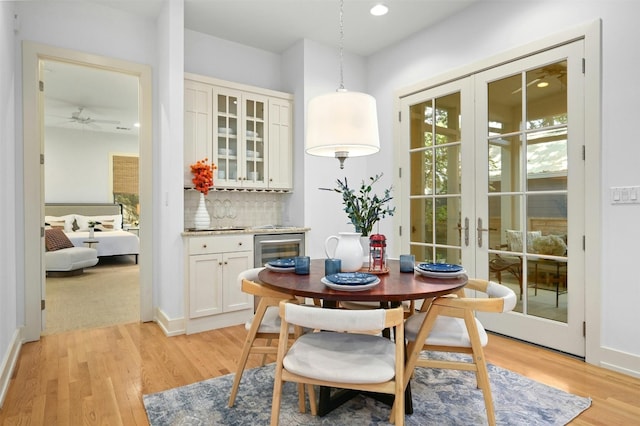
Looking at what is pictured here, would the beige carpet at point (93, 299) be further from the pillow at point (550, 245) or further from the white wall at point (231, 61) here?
the pillow at point (550, 245)

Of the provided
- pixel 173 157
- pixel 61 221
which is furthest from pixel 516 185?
pixel 61 221

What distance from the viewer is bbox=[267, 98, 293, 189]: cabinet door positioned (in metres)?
4.06

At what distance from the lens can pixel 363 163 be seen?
4.46 metres

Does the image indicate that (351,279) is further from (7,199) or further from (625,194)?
(7,199)

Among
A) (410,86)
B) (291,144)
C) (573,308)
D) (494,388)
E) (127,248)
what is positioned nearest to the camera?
(494,388)

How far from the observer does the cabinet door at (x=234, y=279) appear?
3.42 m

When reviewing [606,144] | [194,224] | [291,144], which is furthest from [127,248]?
[606,144]

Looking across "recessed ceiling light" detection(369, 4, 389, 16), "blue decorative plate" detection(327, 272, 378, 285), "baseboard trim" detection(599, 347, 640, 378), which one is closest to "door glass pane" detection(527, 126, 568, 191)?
"baseboard trim" detection(599, 347, 640, 378)

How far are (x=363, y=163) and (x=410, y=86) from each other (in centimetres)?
103

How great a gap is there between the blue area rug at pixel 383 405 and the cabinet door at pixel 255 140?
216 cm

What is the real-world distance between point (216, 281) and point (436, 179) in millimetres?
2313

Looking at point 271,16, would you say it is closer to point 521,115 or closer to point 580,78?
point 521,115

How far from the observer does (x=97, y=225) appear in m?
7.74

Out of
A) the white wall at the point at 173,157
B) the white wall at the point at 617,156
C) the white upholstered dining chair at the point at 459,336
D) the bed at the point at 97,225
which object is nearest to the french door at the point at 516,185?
the white wall at the point at 617,156
